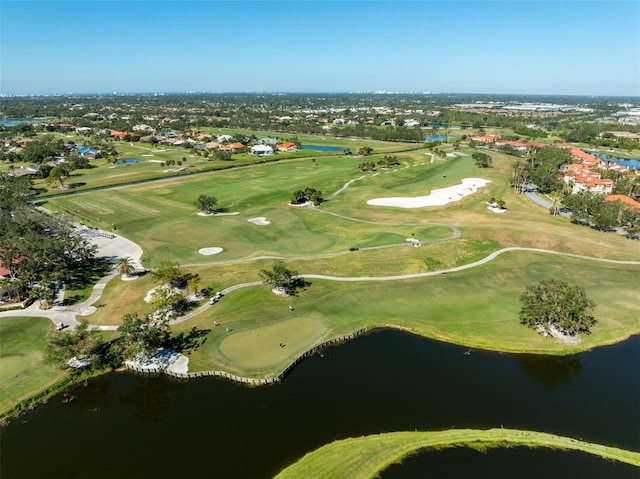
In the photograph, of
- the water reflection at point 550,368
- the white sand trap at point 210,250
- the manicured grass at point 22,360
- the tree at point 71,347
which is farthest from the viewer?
the white sand trap at point 210,250

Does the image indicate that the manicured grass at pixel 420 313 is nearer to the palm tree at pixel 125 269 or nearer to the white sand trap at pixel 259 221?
the palm tree at pixel 125 269

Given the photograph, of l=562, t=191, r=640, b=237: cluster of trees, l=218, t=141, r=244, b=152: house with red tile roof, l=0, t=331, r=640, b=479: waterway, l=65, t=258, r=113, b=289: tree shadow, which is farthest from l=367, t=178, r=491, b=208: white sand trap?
l=218, t=141, r=244, b=152: house with red tile roof

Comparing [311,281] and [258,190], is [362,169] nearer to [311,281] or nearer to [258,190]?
[258,190]

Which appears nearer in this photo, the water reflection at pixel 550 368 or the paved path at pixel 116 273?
the water reflection at pixel 550 368

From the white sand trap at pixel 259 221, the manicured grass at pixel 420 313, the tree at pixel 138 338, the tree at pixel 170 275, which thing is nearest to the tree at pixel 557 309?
the manicured grass at pixel 420 313

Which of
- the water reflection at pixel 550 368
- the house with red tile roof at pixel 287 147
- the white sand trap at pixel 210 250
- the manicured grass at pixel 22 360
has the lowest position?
the water reflection at pixel 550 368

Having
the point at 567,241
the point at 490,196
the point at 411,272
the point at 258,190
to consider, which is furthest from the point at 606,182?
the point at 258,190
